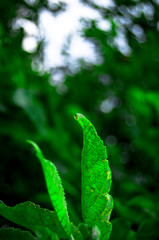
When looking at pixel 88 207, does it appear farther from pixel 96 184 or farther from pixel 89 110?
pixel 89 110

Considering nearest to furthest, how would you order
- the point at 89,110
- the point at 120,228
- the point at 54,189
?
the point at 54,189
the point at 120,228
the point at 89,110

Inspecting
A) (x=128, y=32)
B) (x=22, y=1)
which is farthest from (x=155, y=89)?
(x=22, y=1)

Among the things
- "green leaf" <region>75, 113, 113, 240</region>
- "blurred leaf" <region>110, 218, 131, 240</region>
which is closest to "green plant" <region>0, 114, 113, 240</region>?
"green leaf" <region>75, 113, 113, 240</region>

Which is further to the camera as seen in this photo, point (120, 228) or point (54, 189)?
point (120, 228)

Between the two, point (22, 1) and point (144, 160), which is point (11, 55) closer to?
point (22, 1)

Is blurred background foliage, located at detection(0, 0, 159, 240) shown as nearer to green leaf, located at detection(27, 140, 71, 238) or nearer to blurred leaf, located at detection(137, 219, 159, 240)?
blurred leaf, located at detection(137, 219, 159, 240)

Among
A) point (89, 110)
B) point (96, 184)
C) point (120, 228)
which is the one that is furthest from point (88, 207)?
point (89, 110)
